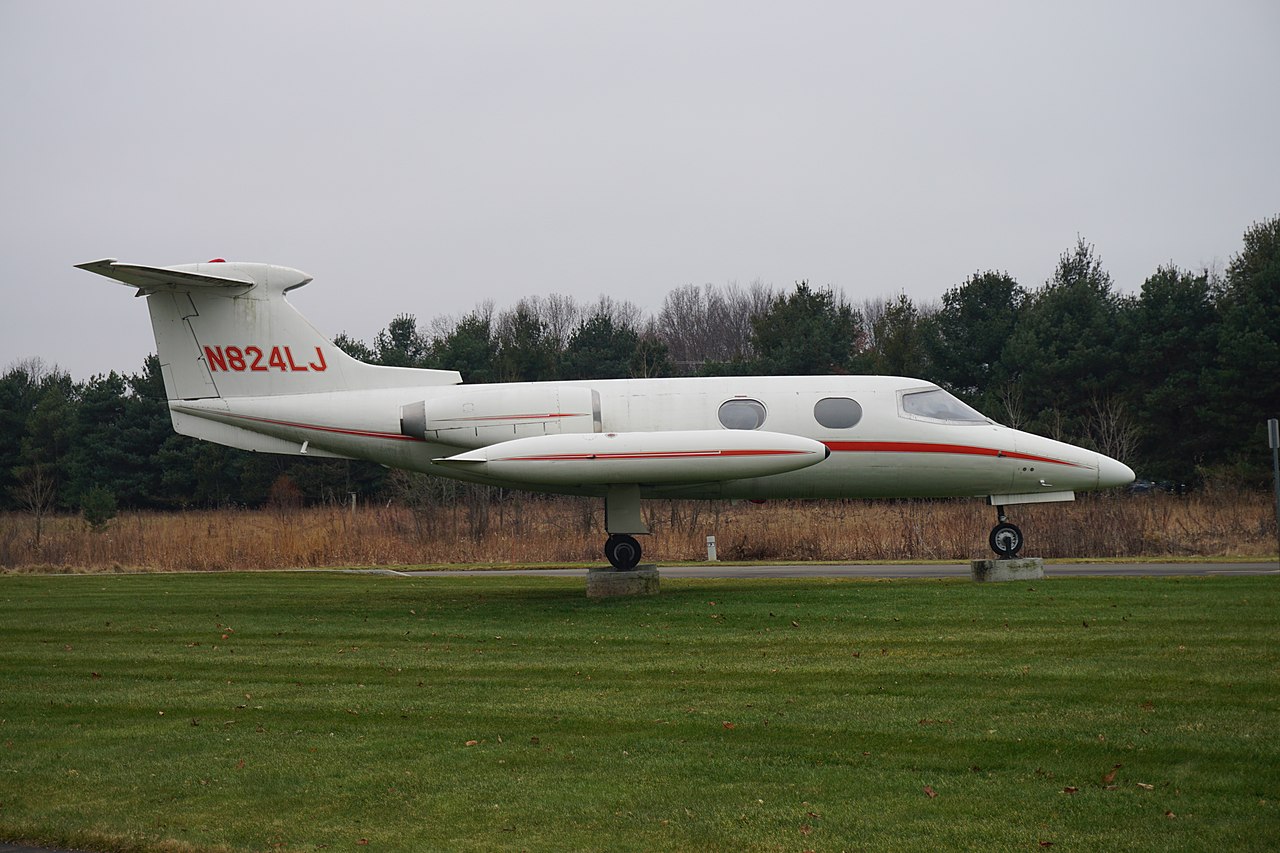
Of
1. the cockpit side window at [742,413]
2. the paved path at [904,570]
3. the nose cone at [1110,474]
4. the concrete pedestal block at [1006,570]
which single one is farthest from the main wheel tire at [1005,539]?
the cockpit side window at [742,413]

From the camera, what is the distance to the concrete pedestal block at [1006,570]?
1903cm

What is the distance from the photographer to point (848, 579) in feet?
71.3

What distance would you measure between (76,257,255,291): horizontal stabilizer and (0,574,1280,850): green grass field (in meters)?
5.37

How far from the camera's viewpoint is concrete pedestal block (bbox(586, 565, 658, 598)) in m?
19.0

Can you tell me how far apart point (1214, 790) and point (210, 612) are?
1536cm

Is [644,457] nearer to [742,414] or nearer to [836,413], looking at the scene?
[742,414]

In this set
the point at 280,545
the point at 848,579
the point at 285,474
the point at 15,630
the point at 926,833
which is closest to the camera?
the point at 926,833

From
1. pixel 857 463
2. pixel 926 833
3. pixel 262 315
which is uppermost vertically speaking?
pixel 262 315

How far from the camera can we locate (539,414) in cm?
1927

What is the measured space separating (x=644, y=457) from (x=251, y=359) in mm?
6754

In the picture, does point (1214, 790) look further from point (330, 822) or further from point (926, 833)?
point (330, 822)

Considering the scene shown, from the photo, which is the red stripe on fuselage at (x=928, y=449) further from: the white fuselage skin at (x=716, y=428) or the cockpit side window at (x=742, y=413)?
the cockpit side window at (x=742, y=413)

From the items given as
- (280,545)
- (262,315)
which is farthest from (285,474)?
(262,315)

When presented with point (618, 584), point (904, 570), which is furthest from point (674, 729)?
point (904, 570)
